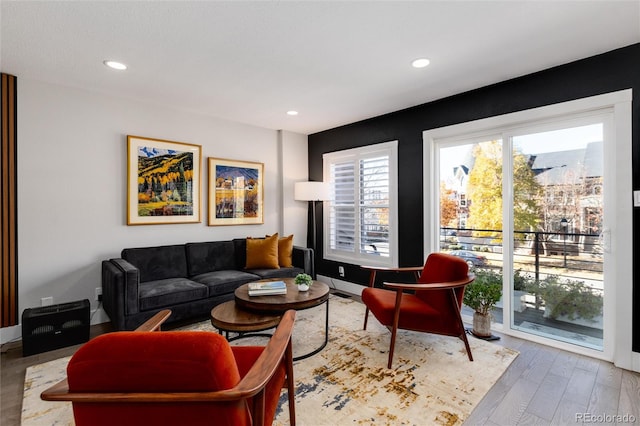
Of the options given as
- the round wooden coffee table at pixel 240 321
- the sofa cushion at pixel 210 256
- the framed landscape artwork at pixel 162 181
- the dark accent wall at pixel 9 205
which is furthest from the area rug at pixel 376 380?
the framed landscape artwork at pixel 162 181

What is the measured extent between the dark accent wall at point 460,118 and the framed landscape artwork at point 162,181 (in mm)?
1985

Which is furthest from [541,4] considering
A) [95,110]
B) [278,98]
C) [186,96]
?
[95,110]

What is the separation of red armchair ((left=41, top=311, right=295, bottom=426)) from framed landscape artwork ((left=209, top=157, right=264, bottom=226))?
3.40 meters

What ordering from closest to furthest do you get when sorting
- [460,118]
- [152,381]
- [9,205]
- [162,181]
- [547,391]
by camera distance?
[152,381]
[547,391]
[9,205]
[460,118]
[162,181]

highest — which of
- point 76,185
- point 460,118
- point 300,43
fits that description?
point 300,43

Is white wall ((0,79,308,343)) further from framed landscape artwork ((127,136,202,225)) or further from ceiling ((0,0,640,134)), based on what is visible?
ceiling ((0,0,640,134))

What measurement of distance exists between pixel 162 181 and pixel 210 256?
111 centimetres

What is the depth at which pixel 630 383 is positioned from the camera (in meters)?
2.23

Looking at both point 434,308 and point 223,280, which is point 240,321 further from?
point 434,308

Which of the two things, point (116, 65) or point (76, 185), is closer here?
point (116, 65)

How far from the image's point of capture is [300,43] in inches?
93.6

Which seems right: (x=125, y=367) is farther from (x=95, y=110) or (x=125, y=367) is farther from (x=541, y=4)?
(x=95, y=110)

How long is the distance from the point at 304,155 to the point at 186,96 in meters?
2.23

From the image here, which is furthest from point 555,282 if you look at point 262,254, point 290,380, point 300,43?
point 262,254
